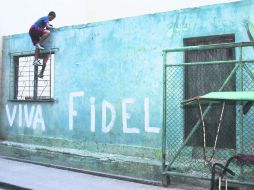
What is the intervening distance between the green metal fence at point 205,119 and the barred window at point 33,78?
346 cm

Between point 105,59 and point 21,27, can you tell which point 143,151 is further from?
point 21,27

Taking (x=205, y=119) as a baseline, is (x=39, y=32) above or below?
above

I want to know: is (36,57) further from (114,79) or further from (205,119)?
(205,119)

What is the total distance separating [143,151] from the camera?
27.9 feet

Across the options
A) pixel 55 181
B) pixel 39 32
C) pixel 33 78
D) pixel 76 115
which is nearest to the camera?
pixel 55 181

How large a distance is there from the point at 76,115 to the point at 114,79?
4.39 ft

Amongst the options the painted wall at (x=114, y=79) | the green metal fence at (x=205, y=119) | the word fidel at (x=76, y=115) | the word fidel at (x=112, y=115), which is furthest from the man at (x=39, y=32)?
the green metal fence at (x=205, y=119)

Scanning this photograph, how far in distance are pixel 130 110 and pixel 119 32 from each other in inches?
66.3

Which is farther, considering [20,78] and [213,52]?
[20,78]

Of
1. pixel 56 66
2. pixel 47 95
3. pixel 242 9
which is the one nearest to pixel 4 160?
pixel 47 95

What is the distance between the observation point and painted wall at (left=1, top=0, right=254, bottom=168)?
8.06 m

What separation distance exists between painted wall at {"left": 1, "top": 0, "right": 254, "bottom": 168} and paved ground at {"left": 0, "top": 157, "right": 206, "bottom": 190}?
905 mm

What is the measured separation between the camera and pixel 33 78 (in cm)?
1080

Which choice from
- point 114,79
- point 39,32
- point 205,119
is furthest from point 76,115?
point 205,119
